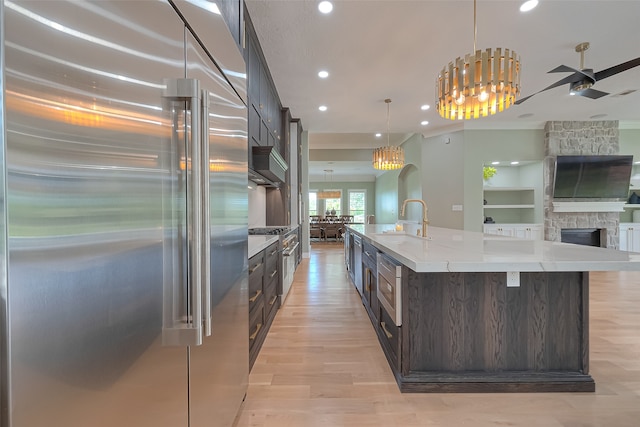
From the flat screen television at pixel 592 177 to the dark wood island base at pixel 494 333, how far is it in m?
5.60

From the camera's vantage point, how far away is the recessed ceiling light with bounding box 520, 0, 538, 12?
252 cm

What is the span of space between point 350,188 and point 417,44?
34.9 feet

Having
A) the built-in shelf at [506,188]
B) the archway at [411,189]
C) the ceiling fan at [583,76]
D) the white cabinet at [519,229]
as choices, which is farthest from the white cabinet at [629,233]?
the ceiling fan at [583,76]

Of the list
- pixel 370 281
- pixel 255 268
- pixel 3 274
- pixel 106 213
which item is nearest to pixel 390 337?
pixel 370 281

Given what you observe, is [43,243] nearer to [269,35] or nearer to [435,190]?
[269,35]

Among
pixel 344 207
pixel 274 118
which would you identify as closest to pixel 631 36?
pixel 274 118

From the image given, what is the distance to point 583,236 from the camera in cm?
605

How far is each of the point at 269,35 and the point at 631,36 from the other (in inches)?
155

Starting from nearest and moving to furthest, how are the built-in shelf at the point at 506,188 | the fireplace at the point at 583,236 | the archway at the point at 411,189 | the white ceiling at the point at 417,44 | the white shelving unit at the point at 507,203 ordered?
1. the white ceiling at the point at 417,44
2. the fireplace at the point at 583,236
3. the built-in shelf at the point at 506,188
4. the white shelving unit at the point at 507,203
5. the archway at the point at 411,189

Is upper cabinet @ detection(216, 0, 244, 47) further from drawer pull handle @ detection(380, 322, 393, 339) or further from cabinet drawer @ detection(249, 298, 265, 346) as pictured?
drawer pull handle @ detection(380, 322, 393, 339)

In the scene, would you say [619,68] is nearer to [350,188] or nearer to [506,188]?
[506,188]

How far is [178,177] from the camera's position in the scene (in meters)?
0.82

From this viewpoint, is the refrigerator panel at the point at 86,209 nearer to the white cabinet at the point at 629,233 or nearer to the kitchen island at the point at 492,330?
the kitchen island at the point at 492,330

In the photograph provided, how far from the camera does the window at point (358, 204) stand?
13643 mm
